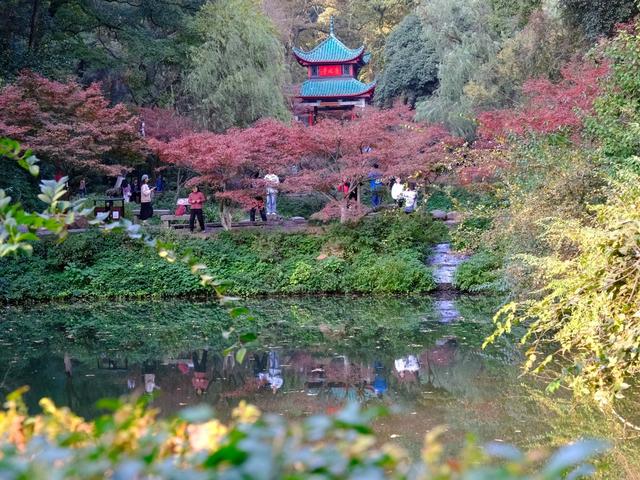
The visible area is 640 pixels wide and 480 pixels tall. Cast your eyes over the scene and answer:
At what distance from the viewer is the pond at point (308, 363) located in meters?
7.77

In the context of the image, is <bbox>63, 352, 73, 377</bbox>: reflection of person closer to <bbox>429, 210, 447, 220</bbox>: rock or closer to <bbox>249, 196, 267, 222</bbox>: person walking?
<bbox>249, 196, 267, 222</bbox>: person walking

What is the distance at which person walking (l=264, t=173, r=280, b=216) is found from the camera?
1767 cm

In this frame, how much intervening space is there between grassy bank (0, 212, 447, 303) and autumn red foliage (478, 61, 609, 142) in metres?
3.15

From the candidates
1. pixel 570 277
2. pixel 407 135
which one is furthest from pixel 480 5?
pixel 570 277

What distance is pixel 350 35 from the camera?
37188mm

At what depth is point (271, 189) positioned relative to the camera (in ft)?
60.6

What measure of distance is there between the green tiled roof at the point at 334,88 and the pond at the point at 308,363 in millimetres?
14847

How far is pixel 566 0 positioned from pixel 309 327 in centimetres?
834

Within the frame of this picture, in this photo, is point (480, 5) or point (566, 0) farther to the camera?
point (480, 5)

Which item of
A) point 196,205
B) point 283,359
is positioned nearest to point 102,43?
point 196,205

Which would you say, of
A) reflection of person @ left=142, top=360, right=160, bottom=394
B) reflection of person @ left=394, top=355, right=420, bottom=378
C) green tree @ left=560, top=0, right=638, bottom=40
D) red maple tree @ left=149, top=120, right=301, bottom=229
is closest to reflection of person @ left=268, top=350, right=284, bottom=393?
reflection of person @ left=142, top=360, right=160, bottom=394

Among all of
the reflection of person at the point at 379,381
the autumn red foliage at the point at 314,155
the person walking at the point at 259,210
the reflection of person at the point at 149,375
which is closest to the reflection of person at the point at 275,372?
the reflection of person at the point at 379,381

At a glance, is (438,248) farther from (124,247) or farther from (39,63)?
(39,63)

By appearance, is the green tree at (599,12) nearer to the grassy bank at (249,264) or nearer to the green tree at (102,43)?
the grassy bank at (249,264)
